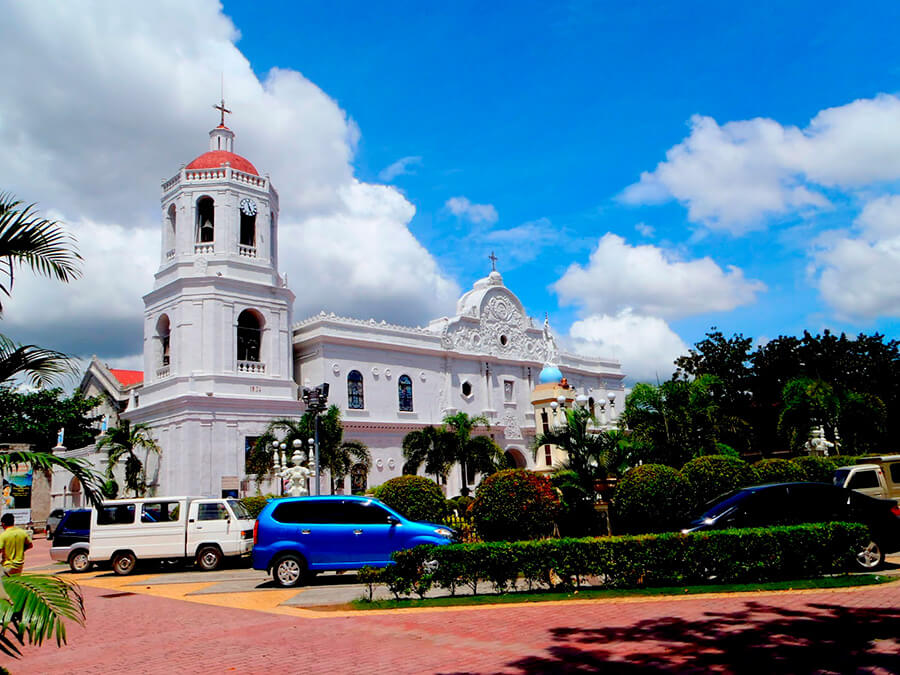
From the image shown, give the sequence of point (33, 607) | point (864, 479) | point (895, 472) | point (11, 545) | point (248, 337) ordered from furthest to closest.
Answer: point (248, 337), point (895, 472), point (864, 479), point (11, 545), point (33, 607)

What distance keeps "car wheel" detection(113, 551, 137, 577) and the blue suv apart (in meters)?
5.47

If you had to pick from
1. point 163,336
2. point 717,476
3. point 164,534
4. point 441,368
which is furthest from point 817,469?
point 163,336

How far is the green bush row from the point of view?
10086 mm

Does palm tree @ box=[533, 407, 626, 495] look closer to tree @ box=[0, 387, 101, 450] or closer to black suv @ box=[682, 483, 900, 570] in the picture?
black suv @ box=[682, 483, 900, 570]

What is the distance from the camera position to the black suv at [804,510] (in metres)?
11.5

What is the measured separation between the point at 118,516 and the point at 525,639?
43.3ft

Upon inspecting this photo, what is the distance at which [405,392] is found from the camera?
127 ft

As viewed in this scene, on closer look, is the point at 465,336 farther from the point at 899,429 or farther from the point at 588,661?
the point at 588,661

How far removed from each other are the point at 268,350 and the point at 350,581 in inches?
791

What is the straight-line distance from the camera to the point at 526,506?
1388 centimetres

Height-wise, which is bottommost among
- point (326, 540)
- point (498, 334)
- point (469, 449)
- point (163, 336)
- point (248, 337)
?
point (326, 540)

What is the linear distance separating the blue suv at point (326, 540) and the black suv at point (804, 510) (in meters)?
4.96

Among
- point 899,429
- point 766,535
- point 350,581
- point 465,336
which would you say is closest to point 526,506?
point 350,581

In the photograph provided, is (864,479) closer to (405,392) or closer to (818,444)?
(818,444)
